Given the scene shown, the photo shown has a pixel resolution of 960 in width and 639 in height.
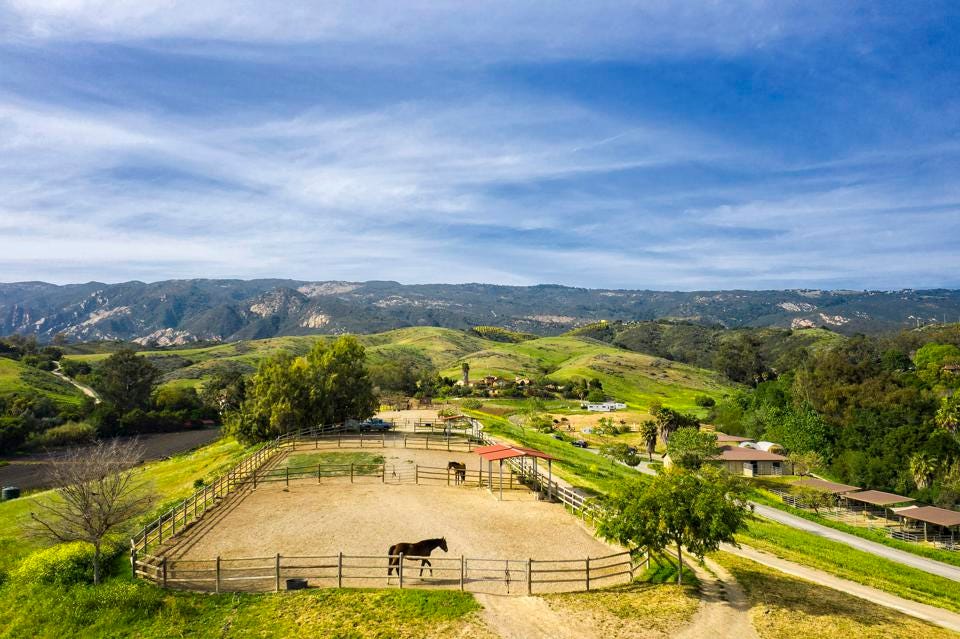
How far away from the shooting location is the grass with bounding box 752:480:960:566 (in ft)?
150

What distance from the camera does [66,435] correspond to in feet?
328

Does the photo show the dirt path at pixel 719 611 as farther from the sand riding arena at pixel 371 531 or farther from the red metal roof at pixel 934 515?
the red metal roof at pixel 934 515

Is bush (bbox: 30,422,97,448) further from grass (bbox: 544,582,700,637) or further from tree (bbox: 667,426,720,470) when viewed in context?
grass (bbox: 544,582,700,637)

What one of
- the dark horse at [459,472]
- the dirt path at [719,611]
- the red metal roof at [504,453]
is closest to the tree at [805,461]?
the red metal roof at [504,453]

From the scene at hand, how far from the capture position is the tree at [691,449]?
68.7m

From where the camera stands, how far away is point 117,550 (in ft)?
85.9

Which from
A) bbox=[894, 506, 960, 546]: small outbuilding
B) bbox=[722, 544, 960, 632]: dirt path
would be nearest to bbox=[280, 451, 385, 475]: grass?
bbox=[722, 544, 960, 632]: dirt path

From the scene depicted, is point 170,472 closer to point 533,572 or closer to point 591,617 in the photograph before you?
point 533,572

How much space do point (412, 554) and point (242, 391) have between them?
103 metres

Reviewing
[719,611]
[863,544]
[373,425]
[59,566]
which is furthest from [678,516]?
[373,425]

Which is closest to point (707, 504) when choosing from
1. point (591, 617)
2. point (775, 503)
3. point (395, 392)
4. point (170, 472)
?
point (591, 617)

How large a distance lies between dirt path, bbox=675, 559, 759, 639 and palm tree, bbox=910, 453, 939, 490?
196ft

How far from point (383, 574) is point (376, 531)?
4.75 metres

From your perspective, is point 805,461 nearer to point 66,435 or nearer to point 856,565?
point 856,565
